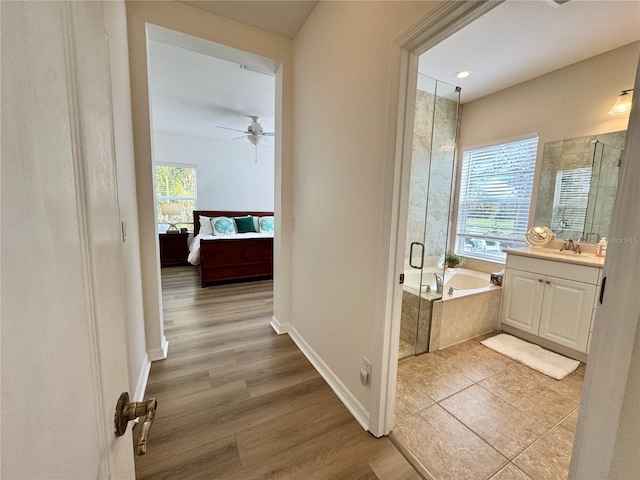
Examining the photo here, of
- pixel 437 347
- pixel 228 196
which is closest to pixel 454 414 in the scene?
pixel 437 347

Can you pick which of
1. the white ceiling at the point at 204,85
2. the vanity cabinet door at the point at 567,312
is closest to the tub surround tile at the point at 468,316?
the vanity cabinet door at the point at 567,312

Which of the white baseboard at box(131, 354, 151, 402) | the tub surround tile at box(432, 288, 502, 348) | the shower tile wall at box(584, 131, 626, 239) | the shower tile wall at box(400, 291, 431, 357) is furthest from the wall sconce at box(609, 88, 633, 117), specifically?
the white baseboard at box(131, 354, 151, 402)

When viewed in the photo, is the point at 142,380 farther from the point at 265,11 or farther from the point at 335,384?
the point at 265,11

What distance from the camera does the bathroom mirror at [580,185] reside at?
94.2 inches

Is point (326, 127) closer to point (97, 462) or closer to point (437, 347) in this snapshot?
point (97, 462)

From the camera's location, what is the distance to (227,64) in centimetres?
277

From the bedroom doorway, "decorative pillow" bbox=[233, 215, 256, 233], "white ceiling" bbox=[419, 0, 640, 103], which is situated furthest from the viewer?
"decorative pillow" bbox=[233, 215, 256, 233]

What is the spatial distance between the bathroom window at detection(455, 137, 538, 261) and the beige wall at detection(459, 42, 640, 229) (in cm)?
12

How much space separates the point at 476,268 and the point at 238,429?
3320 mm

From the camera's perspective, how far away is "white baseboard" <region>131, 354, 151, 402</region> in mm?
1695

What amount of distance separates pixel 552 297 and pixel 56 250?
324 centimetres

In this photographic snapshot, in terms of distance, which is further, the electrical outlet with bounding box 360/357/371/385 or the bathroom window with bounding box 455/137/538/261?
the bathroom window with bounding box 455/137/538/261

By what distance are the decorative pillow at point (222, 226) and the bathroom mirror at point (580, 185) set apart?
4.87 meters

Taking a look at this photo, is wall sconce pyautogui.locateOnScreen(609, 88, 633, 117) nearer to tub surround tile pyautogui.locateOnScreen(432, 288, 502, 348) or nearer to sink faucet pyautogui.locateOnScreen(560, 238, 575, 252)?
Answer: sink faucet pyautogui.locateOnScreen(560, 238, 575, 252)
